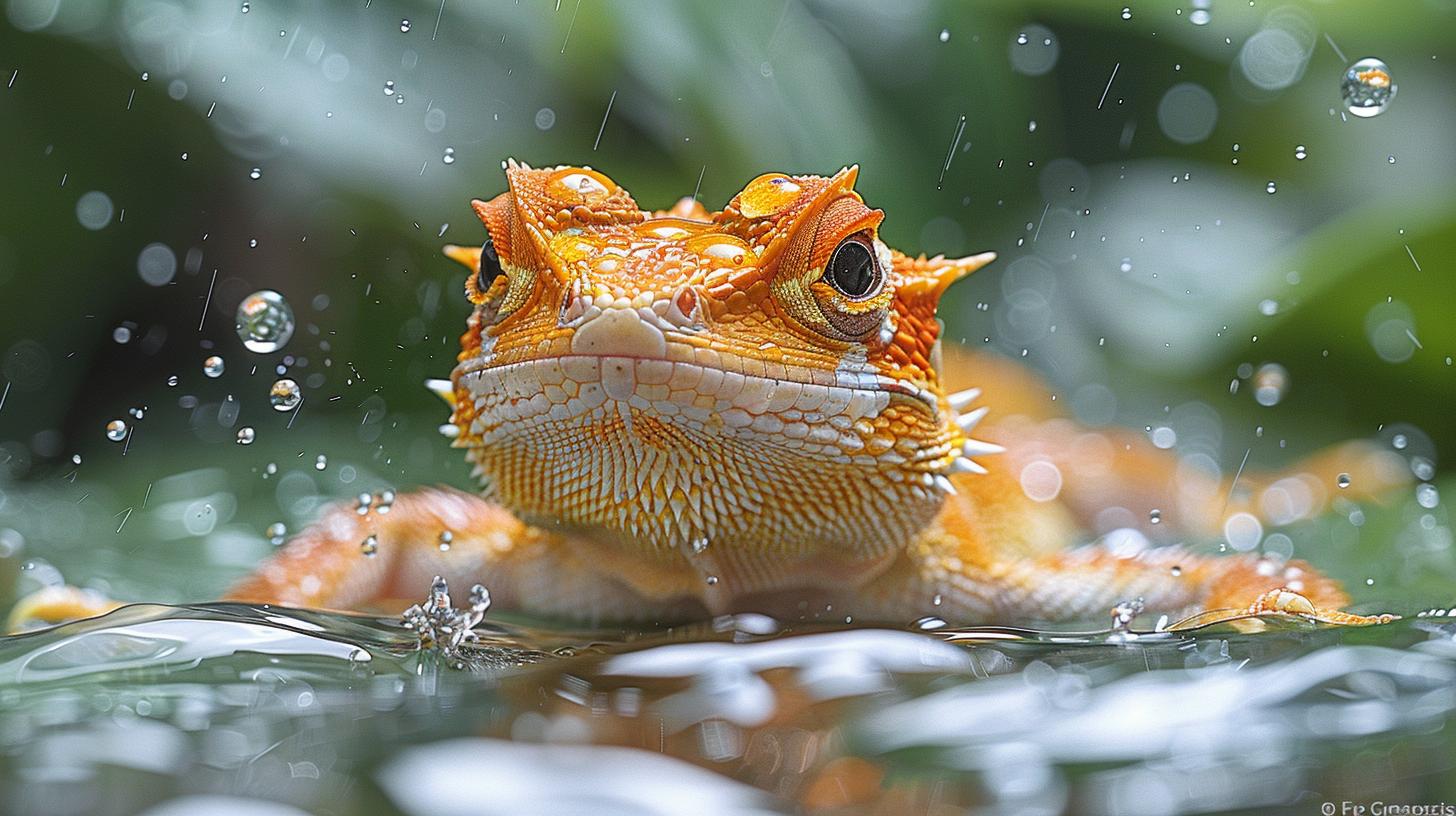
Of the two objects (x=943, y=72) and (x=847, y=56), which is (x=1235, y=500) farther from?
(x=847, y=56)

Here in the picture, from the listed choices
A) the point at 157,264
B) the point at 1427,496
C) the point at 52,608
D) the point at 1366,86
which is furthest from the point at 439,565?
the point at 1366,86

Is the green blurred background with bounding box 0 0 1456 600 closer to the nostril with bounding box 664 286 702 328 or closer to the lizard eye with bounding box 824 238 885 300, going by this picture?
the lizard eye with bounding box 824 238 885 300

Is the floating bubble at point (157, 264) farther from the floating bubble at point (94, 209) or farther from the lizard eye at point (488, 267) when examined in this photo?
the lizard eye at point (488, 267)

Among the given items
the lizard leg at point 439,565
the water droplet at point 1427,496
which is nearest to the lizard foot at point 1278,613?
the lizard leg at point 439,565

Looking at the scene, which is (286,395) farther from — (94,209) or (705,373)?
(705,373)

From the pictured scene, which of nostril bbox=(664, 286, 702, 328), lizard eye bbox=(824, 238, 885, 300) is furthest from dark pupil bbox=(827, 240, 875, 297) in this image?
nostril bbox=(664, 286, 702, 328)

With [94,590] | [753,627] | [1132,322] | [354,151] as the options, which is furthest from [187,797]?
[1132,322]
